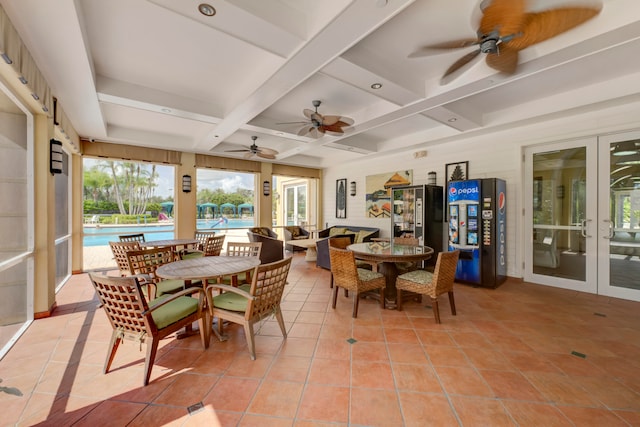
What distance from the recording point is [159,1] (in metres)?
1.79

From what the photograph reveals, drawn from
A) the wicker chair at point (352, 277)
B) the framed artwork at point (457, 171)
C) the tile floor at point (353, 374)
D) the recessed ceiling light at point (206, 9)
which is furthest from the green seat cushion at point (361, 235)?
the recessed ceiling light at point (206, 9)

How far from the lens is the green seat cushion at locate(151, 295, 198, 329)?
205 cm

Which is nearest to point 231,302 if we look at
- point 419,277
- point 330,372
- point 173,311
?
point 173,311

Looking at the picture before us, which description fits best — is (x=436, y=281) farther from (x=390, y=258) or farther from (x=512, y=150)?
(x=512, y=150)

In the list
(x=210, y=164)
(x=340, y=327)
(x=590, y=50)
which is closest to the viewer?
(x=590, y=50)

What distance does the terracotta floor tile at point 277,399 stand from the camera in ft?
5.55

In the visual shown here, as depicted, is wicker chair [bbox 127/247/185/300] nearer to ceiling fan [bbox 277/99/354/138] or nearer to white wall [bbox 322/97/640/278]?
ceiling fan [bbox 277/99/354/138]

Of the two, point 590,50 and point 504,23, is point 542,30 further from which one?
point 590,50

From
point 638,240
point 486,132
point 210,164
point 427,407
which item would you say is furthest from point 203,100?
point 638,240

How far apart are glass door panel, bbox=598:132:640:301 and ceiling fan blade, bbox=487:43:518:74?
2.44 metres

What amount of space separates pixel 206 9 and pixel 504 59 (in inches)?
99.2

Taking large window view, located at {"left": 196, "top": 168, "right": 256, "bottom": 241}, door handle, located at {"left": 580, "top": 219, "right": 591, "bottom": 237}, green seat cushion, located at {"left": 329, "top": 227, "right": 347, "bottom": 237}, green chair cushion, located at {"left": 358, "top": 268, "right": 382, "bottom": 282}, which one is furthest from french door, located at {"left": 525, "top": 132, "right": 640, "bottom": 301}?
large window view, located at {"left": 196, "top": 168, "right": 256, "bottom": 241}

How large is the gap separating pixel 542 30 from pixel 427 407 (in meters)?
2.77

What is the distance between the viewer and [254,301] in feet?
7.32
